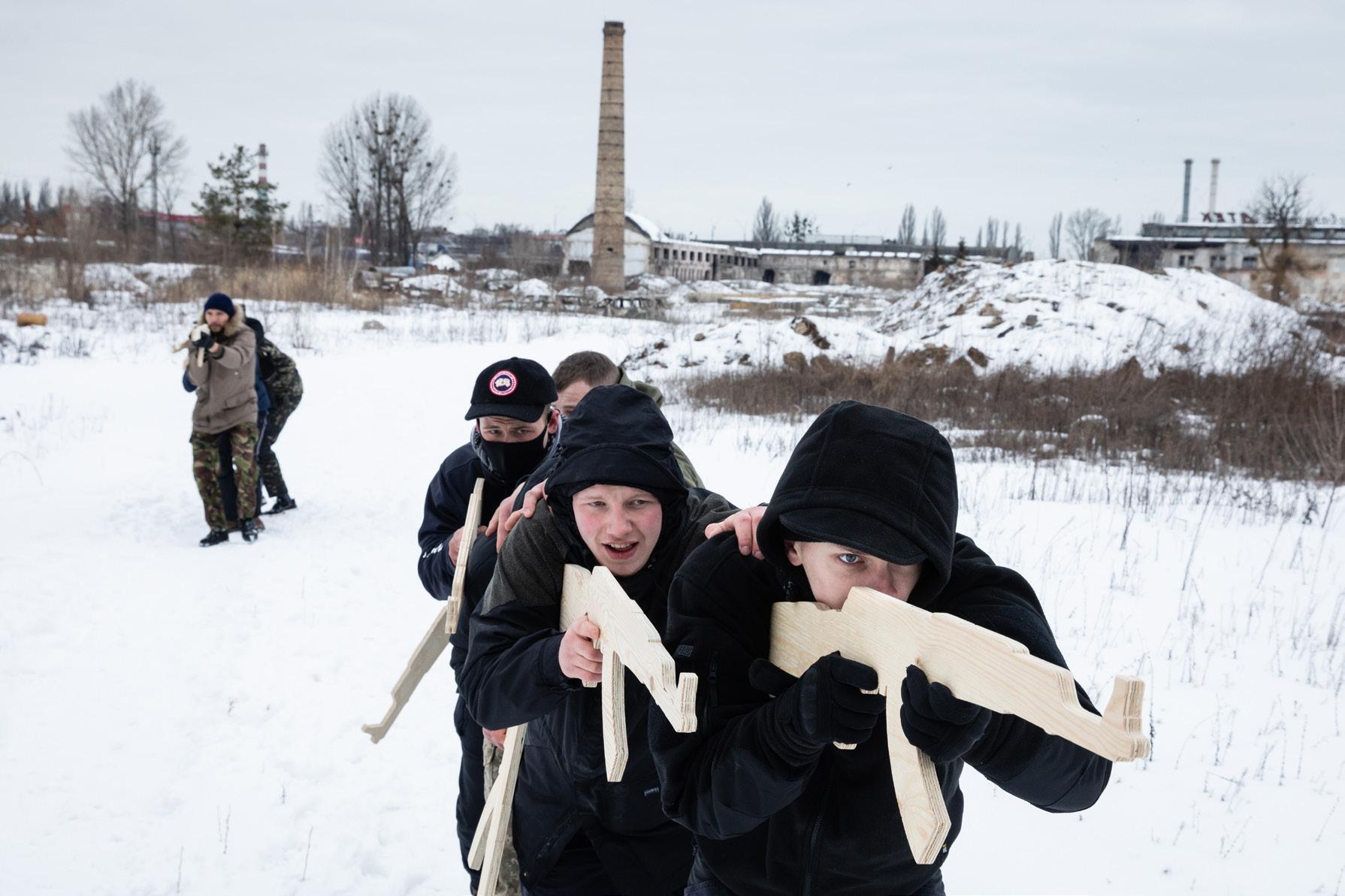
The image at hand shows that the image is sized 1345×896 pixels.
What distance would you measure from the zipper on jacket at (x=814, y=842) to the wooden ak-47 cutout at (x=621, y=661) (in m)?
0.36

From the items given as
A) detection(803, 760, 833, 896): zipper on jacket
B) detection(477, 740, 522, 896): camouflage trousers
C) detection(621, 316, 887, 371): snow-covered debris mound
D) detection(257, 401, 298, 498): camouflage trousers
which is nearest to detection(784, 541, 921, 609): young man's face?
detection(803, 760, 833, 896): zipper on jacket

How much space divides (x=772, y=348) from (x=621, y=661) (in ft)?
50.6

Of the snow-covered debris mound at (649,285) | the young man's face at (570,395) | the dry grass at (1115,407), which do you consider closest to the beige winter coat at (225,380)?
the young man's face at (570,395)

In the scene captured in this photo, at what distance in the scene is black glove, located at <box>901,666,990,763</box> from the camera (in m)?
1.31

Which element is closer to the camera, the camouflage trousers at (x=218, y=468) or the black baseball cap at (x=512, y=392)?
the black baseball cap at (x=512, y=392)

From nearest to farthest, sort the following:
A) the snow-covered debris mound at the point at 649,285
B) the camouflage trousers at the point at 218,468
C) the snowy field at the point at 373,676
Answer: the snowy field at the point at 373,676 < the camouflage trousers at the point at 218,468 < the snow-covered debris mound at the point at 649,285

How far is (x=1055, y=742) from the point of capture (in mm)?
1520

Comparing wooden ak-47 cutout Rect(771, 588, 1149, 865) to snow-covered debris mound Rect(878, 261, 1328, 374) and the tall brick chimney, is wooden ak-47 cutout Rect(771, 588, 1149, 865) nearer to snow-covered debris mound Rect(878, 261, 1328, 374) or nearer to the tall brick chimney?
snow-covered debris mound Rect(878, 261, 1328, 374)

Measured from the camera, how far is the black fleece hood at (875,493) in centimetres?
154

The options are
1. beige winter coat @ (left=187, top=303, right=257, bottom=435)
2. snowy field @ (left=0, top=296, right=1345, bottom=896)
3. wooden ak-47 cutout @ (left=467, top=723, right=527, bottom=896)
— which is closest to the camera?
wooden ak-47 cutout @ (left=467, top=723, right=527, bottom=896)

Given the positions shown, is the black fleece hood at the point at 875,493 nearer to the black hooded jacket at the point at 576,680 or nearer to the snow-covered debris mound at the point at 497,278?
the black hooded jacket at the point at 576,680

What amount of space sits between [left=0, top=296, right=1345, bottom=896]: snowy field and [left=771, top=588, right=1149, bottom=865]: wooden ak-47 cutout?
252 centimetres

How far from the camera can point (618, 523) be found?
2.14 metres

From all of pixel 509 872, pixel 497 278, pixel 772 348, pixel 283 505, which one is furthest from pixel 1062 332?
pixel 497 278
